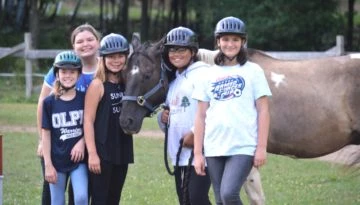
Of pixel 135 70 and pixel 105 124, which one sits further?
pixel 135 70

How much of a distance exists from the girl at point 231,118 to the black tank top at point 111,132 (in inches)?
26.7

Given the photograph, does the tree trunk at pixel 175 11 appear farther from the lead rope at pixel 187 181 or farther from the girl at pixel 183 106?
the lead rope at pixel 187 181

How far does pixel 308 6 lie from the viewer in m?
28.2

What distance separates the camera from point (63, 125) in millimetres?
5953

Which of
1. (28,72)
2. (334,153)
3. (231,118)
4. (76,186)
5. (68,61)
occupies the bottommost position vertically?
(28,72)

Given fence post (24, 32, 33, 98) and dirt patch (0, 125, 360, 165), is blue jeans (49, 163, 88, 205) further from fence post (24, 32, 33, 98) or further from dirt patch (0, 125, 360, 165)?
fence post (24, 32, 33, 98)

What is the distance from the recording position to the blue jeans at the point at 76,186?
5910 millimetres

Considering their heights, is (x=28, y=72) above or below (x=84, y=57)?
below

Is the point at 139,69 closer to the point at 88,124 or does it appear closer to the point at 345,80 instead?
the point at 88,124

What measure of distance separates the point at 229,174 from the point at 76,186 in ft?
3.71

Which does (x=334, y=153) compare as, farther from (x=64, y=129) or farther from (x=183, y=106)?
(x=64, y=129)

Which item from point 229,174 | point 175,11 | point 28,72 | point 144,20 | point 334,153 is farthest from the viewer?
point 175,11

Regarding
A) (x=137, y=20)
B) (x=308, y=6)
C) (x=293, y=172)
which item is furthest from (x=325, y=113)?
(x=137, y=20)

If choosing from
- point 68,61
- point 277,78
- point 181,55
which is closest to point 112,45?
point 68,61
